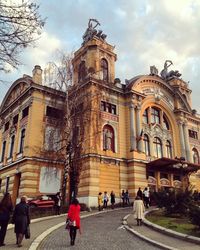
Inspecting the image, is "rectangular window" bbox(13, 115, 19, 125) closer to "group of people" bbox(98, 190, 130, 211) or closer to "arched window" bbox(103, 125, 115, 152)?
"arched window" bbox(103, 125, 115, 152)

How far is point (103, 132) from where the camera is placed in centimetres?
3244

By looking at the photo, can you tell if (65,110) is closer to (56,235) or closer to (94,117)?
(94,117)

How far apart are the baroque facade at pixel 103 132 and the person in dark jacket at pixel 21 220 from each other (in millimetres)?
16203

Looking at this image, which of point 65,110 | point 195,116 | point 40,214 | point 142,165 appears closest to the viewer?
point 40,214

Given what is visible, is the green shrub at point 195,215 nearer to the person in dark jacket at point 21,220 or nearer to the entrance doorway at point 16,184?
the person in dark jacket at point 21,220

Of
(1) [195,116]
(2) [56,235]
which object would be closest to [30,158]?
(2) [56,235]

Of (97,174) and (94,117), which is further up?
(94,117)

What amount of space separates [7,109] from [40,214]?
21.6 meters

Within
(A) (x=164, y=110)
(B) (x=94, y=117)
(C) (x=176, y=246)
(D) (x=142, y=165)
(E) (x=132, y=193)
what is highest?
(A) (x=164, y=110)

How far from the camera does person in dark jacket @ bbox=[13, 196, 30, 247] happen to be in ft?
32.7

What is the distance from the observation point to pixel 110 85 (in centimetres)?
3438

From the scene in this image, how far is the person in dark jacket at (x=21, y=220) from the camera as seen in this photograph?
997 centimetres

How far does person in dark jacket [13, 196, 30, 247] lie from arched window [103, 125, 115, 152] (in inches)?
848

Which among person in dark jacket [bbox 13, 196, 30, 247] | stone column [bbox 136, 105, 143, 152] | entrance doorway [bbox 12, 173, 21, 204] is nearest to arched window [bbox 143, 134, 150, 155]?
stone column [bbox 136, 105, 143, 152]
